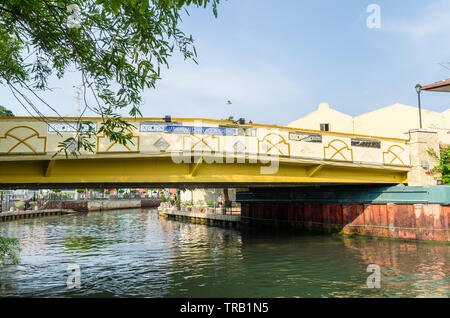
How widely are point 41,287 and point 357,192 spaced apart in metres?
20.6

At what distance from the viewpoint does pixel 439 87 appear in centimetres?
3081

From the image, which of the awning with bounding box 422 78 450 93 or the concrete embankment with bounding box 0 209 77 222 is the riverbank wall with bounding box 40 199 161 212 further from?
the awning with bounding box 422 78 450 93

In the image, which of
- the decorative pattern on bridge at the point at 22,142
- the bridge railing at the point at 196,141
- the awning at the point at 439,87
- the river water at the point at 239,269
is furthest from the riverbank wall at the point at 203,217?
the decorative pattern on bridge at the point at 22,142

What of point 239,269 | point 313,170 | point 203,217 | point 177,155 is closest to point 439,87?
point 313,170

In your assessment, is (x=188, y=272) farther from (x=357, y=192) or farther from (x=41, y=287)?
(x=357, y=192)

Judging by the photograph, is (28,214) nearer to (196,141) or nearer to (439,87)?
(196,141)

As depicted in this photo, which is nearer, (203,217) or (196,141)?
(196,141)

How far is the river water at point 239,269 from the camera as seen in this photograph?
1141 cm

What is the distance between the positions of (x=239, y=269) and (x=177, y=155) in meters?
5.88

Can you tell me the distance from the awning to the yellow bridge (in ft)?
57.9
